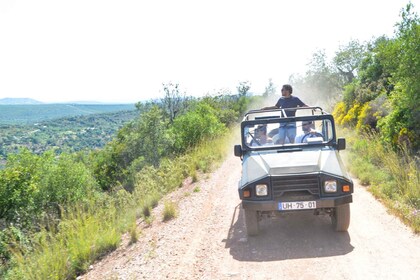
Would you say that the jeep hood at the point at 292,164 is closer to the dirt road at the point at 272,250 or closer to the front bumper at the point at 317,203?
the front bumper at the point at 317,203

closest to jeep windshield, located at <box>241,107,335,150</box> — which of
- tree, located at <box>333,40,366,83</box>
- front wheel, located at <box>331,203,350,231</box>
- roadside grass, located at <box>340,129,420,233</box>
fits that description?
front wheel, located at <box>331,203,350,231</box>

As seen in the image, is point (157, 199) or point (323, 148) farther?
point (157, 199)

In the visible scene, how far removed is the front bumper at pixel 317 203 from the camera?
5.34m

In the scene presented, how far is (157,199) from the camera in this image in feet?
31.1

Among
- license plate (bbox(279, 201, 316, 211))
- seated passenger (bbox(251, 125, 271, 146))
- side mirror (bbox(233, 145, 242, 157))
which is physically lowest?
license plate (bbox(279, 201, 316, 211))

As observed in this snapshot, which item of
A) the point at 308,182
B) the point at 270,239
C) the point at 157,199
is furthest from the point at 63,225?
the point at 308,182

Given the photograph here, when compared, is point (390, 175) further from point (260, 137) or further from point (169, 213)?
point (169, 213)

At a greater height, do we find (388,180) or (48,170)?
(388,180)

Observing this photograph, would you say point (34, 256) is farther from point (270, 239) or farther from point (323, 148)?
point (323, 148)

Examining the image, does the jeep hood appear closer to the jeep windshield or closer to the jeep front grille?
the jeep front grille

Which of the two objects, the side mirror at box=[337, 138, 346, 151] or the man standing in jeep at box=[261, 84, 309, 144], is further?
the man standing in jeep at box=[261, 84, 309, 144]

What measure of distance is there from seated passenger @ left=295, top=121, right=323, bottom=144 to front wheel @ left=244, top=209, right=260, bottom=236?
61.3 inches

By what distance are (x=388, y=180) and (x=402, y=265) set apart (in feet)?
13.3

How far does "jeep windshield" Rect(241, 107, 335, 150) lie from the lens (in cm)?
647
